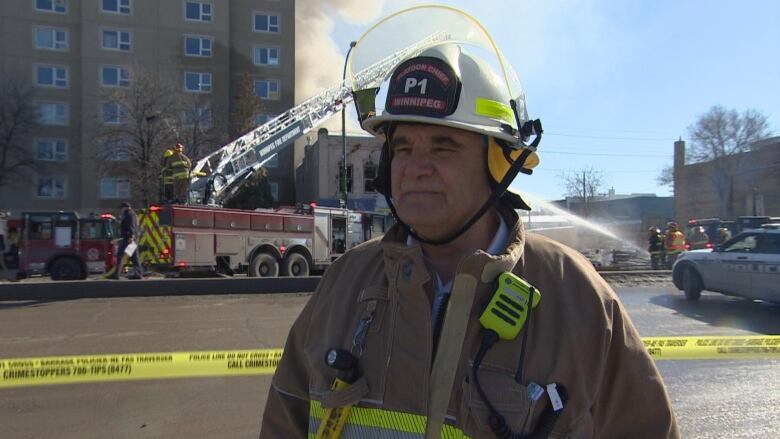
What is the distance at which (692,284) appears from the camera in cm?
1059

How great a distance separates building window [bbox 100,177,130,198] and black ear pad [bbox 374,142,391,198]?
1707 inches

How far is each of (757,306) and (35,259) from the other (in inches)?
698

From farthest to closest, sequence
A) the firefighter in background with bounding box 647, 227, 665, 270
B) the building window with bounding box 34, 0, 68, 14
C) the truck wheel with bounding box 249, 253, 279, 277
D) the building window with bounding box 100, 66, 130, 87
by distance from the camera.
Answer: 1. the building window with bounding box 100, 66, 130, 87
2. the building window with bounding box 34, 0, 68, 14
3. the firefighter in background with bounding box 647, 227, 665, 270
4. the truck wheel with bounding box 249, 253, 279, 277

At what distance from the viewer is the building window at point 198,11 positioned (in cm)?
4309

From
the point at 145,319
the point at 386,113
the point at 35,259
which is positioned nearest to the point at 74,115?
the point at 35,259

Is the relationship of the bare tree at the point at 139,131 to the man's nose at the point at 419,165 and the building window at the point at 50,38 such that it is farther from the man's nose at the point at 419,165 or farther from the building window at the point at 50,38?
the man's nose at the point at 419,165

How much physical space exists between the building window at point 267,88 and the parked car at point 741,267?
39580 mm

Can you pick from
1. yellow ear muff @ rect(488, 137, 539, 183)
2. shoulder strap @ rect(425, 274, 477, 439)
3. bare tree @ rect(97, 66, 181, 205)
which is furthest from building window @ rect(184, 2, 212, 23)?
shoulder strap @ rect(425, 274, 477, 439)

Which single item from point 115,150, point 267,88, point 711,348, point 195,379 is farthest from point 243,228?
point 267,88

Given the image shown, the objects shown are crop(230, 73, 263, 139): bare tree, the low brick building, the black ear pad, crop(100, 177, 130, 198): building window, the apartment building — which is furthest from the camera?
the low brick building

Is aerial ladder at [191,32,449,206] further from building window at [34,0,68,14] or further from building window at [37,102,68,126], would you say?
building window at [34,0,68,14]

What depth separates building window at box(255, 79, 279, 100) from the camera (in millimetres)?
45094

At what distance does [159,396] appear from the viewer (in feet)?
15.0

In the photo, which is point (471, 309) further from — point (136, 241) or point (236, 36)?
point (236, 36)
